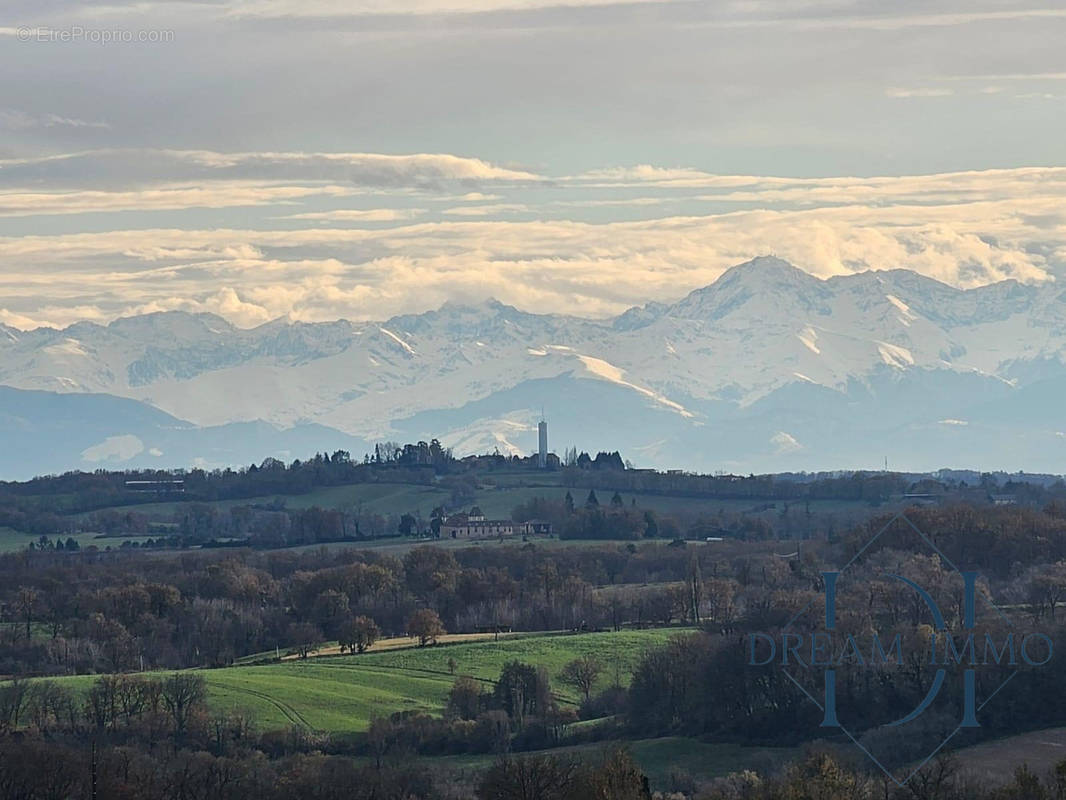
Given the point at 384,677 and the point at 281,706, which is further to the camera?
the point at 384,677

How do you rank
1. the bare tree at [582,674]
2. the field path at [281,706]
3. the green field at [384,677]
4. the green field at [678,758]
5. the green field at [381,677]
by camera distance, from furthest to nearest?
the bare tree at [582,674] → the green field at [384,677] → the green field at [381,677] → the field path at [281,706] → the green field at [678,758]

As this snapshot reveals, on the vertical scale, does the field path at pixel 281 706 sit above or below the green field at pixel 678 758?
above

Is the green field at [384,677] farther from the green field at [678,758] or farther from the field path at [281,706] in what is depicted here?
the green field at [678,758]

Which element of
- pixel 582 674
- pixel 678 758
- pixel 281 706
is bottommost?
pixel 678 758

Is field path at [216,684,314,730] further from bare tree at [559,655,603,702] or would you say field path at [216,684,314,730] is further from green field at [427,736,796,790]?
bare tree at [559,655,603,702]

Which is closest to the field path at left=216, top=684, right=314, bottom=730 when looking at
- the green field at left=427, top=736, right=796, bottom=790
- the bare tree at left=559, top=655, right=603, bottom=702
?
the green field at left=427, top=736, right=796, bottom=790

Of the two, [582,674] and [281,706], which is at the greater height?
[582,674]

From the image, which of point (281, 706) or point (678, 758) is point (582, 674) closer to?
point (281, 706)

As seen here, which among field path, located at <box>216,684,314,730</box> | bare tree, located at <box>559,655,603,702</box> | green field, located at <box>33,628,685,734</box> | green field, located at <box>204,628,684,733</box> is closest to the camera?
field path, located at <box>216,684,314,730</box>

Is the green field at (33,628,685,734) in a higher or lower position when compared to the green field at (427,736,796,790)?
higher

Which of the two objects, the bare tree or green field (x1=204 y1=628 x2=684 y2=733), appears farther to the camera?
the bare tree

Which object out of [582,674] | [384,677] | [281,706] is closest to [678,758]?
[582,674]

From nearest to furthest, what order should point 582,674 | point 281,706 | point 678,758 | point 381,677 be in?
1. point 678,758
2. point 281,706
3. point 582,674
4. point 381,677

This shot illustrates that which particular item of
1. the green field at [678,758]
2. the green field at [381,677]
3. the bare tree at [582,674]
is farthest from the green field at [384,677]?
the green field at [678,758]
